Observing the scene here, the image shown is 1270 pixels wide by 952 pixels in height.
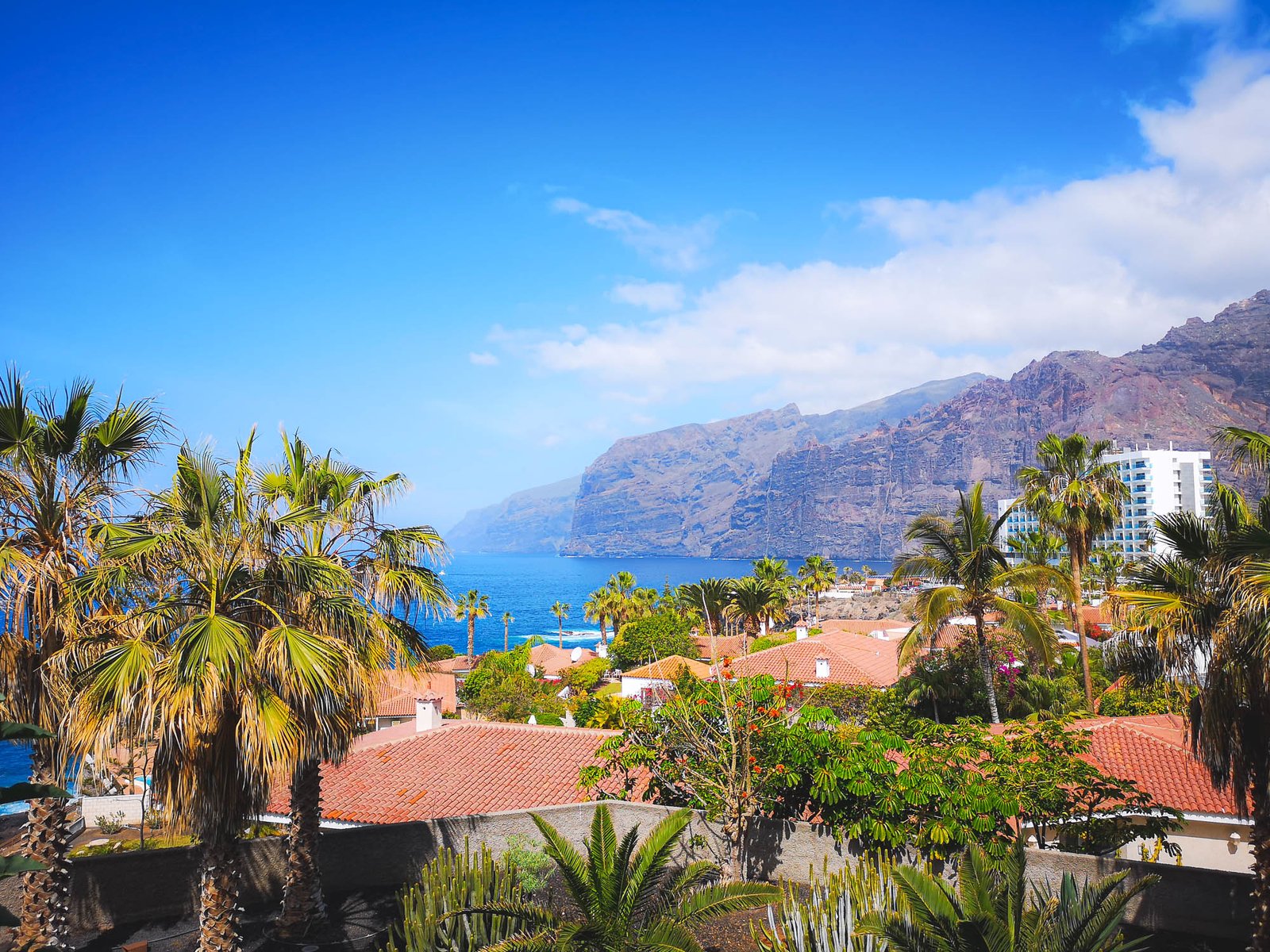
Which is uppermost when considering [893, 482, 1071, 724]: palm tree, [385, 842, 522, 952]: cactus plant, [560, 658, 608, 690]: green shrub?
[893, 482, 1071, 724]: palm tree

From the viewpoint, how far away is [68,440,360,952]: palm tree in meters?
8.12

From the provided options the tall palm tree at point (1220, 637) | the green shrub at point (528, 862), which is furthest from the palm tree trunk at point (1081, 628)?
the green shrub at point (528, 862)

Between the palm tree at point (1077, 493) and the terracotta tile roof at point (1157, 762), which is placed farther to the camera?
the palm tree at point (1077, 493)

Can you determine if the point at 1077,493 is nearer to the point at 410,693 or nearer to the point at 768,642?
the point at 768,642

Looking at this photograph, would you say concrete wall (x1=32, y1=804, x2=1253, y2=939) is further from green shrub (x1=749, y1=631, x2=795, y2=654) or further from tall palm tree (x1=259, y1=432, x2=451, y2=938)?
green shrub (x1=749, y1=631, x2=795, y2=654)

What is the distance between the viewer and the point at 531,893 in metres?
12.3

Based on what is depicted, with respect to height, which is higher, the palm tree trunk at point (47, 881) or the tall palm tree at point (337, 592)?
the tall palm tree at point (337, 592)

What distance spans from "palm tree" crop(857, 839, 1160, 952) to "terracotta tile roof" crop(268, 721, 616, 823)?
357 inches

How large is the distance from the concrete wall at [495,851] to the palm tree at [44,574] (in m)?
1.72

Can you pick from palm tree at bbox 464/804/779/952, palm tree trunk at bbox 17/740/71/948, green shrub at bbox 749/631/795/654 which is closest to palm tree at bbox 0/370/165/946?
palm tree trunk at bbox 17/740/71/948

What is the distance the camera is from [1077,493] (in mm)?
27109

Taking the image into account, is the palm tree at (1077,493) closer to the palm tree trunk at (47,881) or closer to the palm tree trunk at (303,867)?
the palm tree trunk at (303,867)

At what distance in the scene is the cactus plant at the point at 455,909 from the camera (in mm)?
9578

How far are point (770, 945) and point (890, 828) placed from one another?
3.42m
